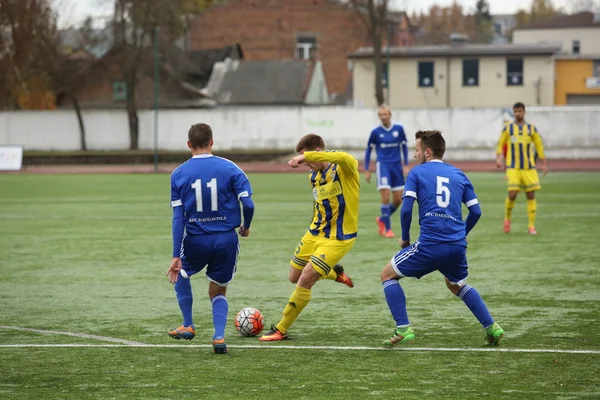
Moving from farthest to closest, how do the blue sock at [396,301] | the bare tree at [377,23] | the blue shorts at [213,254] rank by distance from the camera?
the bare tree at [377,23], the blue sock at [396,301], the blue shorts at [213,254]

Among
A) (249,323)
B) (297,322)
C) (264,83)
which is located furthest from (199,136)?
(264,83)

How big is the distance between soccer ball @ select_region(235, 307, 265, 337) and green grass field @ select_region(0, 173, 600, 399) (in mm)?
126

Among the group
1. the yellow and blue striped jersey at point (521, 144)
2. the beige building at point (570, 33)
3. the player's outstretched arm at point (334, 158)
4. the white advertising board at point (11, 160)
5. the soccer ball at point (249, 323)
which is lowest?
the white advertising board at point (11, 160)

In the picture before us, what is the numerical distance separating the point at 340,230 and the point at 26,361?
283 centimetres

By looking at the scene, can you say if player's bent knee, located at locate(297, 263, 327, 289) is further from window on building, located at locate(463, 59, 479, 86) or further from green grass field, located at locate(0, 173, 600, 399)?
window on building, located at locate(463, 59, 479, 86)

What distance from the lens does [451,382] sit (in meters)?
6.92

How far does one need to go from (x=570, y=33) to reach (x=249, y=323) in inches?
3502

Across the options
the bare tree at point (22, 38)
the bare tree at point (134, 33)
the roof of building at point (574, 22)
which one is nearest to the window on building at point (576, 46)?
the roof of building at point (574, 22)

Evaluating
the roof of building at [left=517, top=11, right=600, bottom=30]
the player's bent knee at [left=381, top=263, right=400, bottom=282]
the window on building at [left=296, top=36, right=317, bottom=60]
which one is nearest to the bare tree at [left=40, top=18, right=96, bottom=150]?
the window on building at [left=296, top=36, right=317, bottom=60]

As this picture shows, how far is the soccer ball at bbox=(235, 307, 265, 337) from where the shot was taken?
8.77 meters

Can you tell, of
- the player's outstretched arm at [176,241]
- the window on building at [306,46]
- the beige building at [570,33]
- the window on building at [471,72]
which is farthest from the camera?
the beige building at [570,33]

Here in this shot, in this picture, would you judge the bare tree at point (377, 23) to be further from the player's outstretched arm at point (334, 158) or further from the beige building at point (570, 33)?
the player's outstretched arm at point (334, 158)

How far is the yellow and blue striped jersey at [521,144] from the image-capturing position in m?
17.2

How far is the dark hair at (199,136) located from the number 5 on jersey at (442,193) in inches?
73.8
